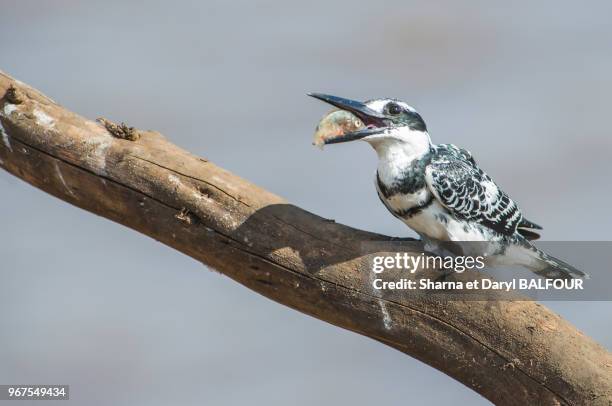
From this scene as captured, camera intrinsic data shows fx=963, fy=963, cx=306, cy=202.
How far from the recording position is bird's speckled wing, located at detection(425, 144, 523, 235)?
360 cm

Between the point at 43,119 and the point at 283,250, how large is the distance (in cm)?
109

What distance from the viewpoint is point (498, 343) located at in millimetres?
3348

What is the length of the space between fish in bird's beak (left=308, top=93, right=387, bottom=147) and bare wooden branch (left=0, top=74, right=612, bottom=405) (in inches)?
13.1

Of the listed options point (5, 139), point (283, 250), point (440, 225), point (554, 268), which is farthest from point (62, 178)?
point (554, 268)

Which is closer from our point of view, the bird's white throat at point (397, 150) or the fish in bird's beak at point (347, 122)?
the fish in bird's beak at point (347, 122)

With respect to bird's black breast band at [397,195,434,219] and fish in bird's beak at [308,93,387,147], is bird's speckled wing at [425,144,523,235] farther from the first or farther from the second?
fish in bird's beak at [308,93,387,147]

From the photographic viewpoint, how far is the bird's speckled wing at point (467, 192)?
11.8 ft

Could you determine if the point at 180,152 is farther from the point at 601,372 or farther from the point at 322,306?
the point at 601,372

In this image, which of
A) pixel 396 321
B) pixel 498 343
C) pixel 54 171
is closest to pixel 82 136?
pixel 54 171

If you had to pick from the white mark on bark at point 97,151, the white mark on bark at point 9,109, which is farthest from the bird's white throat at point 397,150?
the white mark on bark at point 9,109

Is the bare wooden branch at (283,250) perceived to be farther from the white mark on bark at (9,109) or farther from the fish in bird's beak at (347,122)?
the fish in bird's beak at (347,122)

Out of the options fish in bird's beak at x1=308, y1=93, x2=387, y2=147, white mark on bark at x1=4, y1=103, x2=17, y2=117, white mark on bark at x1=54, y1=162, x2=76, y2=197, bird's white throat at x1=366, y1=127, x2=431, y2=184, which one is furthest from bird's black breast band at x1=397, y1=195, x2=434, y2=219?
white mark on bark at x1=4, y1=103, x2=17, y2=117

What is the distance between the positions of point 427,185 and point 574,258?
34.8 inches

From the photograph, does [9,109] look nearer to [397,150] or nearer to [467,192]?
[397,150]
